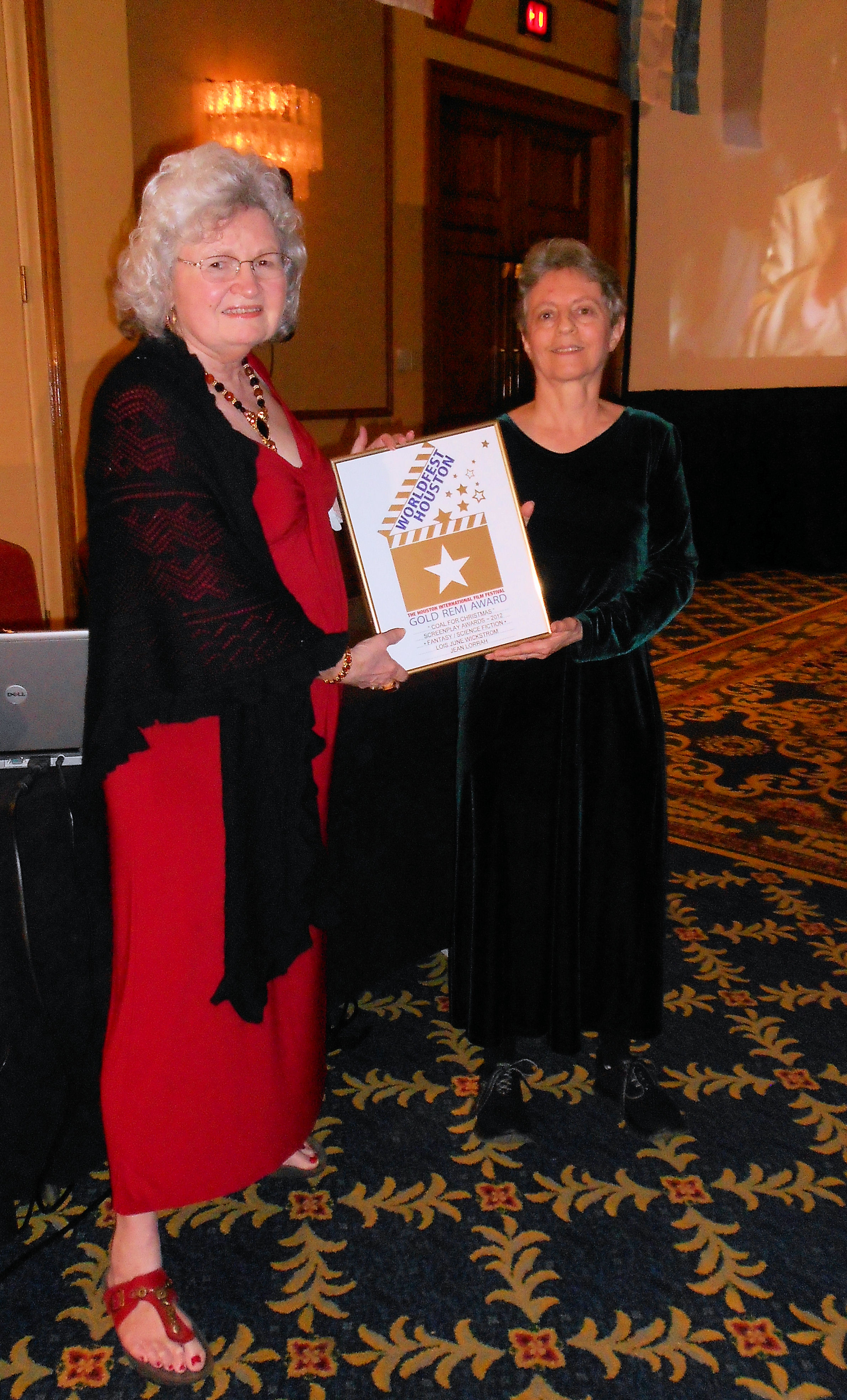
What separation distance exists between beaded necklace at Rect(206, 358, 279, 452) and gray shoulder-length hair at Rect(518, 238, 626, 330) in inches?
19.8

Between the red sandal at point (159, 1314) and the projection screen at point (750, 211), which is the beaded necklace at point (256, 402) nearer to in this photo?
the red sandal at point (159, 1314)

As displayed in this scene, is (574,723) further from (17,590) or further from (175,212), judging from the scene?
(17,590)

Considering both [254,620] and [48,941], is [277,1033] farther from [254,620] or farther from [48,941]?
[254,620]

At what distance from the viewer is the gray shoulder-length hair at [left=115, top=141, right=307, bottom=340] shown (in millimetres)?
1393

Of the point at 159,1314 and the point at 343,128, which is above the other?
the point at 343,128

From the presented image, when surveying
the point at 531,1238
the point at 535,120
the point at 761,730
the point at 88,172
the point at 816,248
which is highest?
the point at 535,120

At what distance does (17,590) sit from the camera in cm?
269

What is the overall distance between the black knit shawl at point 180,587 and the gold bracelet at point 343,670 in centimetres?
7

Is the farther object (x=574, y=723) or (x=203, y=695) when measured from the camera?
(x=574, y=723)

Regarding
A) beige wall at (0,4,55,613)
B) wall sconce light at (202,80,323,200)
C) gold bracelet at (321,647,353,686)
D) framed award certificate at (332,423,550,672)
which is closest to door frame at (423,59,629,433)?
wall sconce light at (202,80,323,200)

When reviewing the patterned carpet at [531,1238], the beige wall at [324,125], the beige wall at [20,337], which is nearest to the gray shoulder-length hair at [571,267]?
the patterned carpet at [531,1238]

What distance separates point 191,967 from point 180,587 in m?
0.55

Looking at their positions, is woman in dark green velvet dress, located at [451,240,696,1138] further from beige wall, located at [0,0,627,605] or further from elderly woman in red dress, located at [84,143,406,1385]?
beige wall, located at [0,0,627,605]

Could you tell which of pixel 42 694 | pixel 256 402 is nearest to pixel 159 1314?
pixel 42 694
